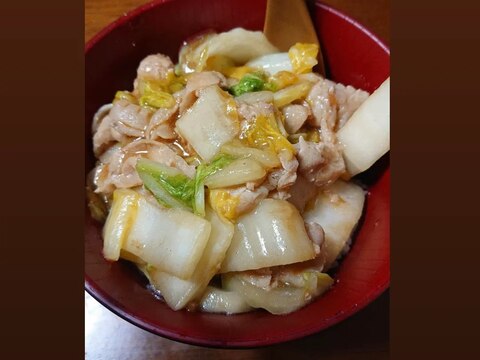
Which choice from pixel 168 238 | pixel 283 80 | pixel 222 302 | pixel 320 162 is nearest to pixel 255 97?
pixel 283 80

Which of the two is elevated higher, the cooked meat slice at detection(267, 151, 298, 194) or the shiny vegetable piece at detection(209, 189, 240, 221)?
the cooked meat slice at detection(267, 151, 298, 194)

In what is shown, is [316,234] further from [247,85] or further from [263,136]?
[247,85]

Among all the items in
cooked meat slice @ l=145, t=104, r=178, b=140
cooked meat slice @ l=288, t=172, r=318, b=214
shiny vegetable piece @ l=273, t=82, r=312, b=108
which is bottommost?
cooked meat slice @ l=288, t=172, r=318, b=214

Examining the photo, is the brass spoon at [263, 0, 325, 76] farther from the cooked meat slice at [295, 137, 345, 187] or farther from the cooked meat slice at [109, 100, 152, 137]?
the cooked meat slice at [109, 100, 152, 137]

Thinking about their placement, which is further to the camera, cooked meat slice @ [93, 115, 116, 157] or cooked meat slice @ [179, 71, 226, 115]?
cooked meat slice @ [93, 115, 116, 157]

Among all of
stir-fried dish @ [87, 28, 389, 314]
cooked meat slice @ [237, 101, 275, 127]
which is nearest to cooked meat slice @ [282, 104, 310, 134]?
stir-fried dish @ [87, 28, 389, 314]

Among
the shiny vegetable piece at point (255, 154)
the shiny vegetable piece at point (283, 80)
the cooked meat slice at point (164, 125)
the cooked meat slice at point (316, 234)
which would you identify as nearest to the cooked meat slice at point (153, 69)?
the cooked meat slice at point (164, 125)

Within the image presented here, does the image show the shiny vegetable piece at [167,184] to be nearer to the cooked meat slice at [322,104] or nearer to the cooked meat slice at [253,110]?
the cooked meat slice at [253,110]
